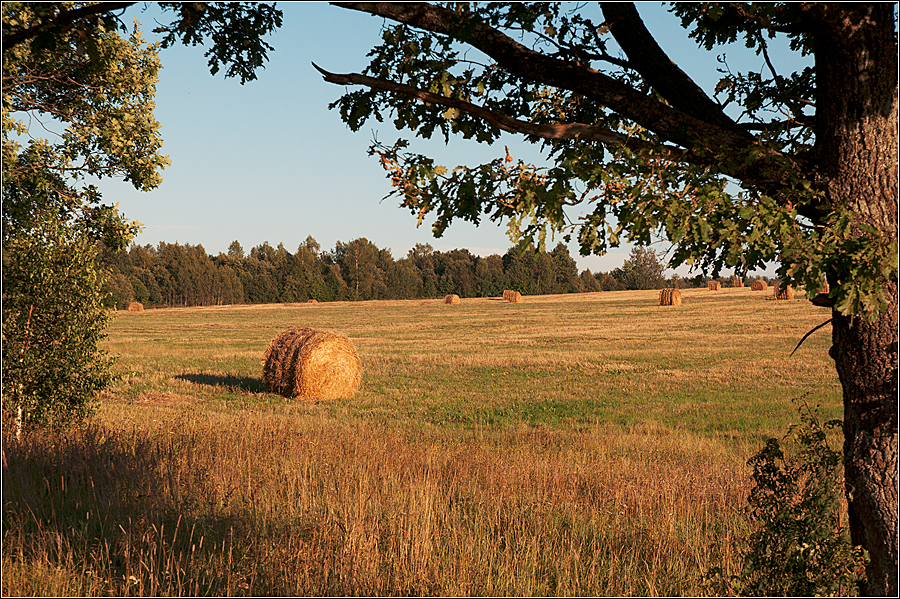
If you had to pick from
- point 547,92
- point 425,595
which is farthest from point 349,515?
point 547,92

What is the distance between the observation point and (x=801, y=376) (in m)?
19.3

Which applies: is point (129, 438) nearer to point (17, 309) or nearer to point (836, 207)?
point (17, 309)

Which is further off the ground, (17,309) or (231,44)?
(231,44)

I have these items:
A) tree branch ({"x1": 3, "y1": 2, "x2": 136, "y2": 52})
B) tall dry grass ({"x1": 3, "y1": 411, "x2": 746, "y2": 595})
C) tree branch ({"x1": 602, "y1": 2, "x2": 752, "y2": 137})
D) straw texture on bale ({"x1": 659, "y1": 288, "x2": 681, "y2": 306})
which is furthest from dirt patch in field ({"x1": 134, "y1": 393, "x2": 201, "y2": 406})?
straw texture on bale ({"x1": 659, "y1": 288, "x2": 681, "y2": 306})

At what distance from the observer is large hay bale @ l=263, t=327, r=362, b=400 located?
1736 cm

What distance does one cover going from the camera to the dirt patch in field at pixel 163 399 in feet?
50.4

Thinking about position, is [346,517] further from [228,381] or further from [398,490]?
[228,381]

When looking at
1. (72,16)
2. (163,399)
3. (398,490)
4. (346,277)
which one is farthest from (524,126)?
(346,277)

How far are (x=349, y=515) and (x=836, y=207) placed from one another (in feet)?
15.1

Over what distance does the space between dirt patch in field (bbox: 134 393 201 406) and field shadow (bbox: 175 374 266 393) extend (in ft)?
6.36

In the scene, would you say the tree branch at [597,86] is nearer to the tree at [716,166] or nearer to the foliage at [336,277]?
the tree at [716,166]

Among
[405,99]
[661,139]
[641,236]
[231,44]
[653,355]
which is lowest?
[653,355]

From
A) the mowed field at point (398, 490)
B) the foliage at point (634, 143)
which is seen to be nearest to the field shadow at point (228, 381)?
the mowed field at point (398, 490)

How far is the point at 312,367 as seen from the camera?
684 inches
